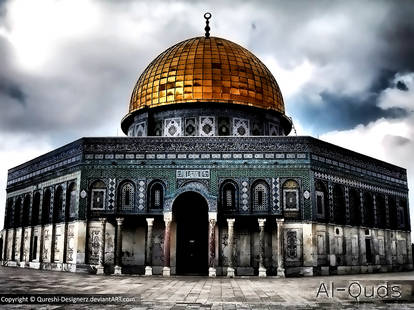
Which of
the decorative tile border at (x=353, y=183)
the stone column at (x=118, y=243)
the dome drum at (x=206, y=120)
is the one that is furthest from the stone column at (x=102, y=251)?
the decorative tile border at (x=353, y=183)

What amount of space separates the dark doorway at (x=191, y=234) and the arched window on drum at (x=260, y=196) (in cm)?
261

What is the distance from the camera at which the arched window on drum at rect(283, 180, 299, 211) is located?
74.4ft

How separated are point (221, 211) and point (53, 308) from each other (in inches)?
537

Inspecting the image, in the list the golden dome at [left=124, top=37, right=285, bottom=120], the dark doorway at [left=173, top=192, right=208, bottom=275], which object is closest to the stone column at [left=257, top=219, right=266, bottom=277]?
the dark doorway at [left=173, top=192, right=208, bottom=275]

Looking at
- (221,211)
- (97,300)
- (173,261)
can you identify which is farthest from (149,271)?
(97,300)

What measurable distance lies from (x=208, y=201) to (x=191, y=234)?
10.0ft

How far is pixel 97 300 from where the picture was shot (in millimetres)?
10766

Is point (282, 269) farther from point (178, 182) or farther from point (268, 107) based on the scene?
point (268, 107)

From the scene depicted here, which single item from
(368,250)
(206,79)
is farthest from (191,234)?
(368,250)

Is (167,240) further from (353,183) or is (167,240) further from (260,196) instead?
(353,183)

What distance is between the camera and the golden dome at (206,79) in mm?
27016

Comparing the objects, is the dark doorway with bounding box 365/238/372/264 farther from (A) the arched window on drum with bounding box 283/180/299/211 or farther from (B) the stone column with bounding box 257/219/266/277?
(B) the stone column with bounding box 257/219/266/277

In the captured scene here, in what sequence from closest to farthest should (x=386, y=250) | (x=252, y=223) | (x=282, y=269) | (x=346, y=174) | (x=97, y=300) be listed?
(x=97, y=300)
(x=282, y=269)
(x=252, y=223)
(x=346, y=174)
(x=386, y=250)

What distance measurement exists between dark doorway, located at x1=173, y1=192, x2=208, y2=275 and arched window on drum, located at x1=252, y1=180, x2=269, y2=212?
261 centimetres
